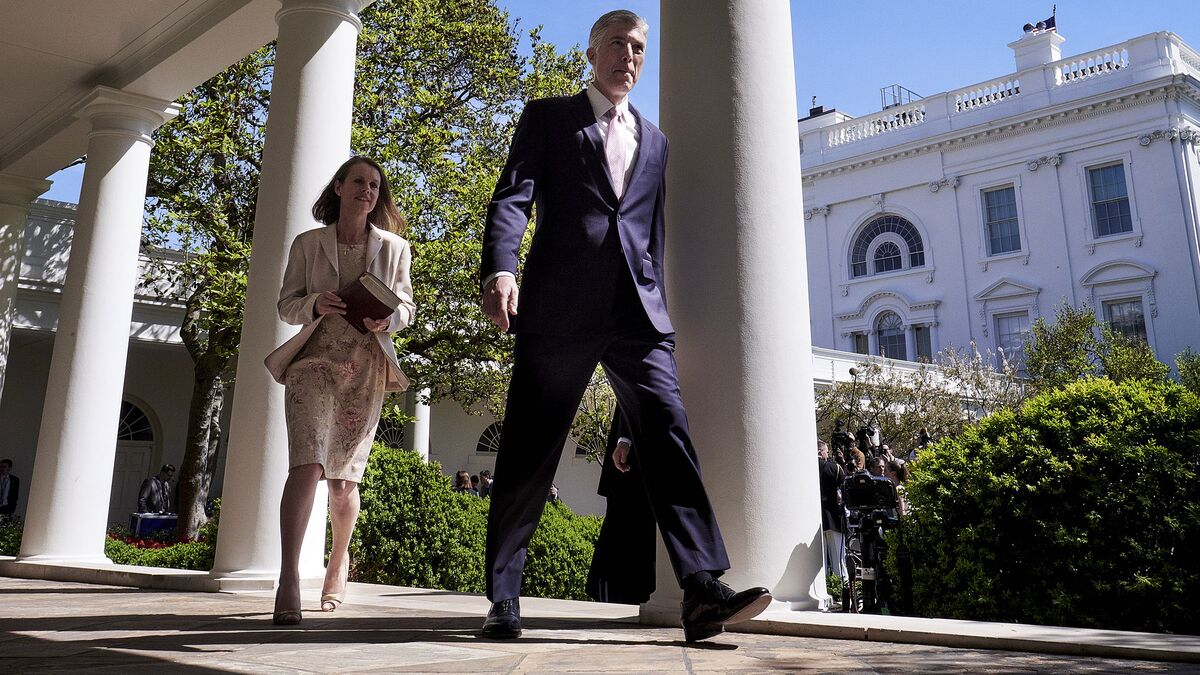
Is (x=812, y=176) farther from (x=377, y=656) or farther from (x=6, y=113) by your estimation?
(x=377, y=656)

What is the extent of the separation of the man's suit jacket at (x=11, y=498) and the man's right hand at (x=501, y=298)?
1694cm

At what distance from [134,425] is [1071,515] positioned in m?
21.6

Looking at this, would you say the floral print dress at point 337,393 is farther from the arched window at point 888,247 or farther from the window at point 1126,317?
the arched window at point 888,247

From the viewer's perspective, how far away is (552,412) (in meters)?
2.86

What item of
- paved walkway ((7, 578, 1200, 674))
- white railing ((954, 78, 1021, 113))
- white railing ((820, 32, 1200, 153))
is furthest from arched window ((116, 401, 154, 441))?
white railing ((954, 78, 1021, 113))

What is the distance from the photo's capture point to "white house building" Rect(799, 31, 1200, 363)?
94.1ft

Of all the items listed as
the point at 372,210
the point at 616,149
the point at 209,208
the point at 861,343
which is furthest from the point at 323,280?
the point at 861,343

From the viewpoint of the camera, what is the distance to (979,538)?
4.17 m

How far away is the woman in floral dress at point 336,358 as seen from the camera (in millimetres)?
3441

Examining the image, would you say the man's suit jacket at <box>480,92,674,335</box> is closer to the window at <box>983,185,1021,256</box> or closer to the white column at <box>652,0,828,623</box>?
A: the white column at <box>652,0,828,623</box>

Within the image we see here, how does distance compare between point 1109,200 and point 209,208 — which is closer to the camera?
point 209,208

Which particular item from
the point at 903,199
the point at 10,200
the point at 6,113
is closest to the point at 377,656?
the point at 6,113

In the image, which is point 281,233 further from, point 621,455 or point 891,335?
point 891,335

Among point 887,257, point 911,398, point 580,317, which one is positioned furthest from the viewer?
point 887,257
